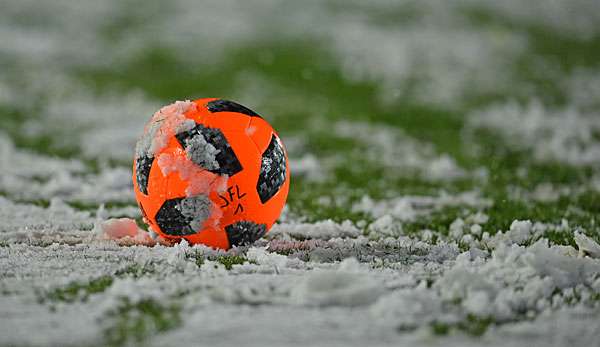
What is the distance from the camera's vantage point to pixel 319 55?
2275cm

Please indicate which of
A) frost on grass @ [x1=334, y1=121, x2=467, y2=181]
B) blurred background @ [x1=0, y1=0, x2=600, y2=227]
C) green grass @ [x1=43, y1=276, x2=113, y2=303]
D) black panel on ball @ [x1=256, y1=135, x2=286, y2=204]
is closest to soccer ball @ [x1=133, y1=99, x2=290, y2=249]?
black panel on ball @ [x1=256, y1=135, x2=286, y2=204]

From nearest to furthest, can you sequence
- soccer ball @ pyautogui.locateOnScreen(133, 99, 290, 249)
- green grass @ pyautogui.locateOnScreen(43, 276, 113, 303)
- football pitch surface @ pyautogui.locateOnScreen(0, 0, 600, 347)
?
football pitch surface @ pyautogui.locateOnScreen(0, 0, 600, 347) → green grass @ pyautogui.locateOnScreen(43, 276, 113, 303) → soccer ball @ pyautogui.locateOnScreen(133, 99, 290, 249)

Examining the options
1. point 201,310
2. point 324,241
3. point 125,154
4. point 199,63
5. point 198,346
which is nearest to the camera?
point 198,346

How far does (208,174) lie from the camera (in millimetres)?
4781

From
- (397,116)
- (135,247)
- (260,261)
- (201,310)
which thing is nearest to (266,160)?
(260,261)

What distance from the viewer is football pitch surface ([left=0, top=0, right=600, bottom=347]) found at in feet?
11.4

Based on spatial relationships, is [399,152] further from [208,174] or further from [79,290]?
[79,290]

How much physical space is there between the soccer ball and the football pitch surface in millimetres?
227

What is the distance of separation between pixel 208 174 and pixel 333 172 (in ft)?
18.7

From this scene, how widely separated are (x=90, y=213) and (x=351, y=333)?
4.36 m

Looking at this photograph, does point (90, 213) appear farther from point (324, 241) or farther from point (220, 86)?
point (220, 86)

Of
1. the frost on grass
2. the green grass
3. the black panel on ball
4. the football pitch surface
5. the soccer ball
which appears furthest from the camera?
the frost on grass

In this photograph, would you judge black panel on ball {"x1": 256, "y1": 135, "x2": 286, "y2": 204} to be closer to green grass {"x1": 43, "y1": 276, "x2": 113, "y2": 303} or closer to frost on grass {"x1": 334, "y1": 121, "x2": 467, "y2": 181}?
green grass {"x1": 43, "y1": 276, "x2": 113, "y2": 303}

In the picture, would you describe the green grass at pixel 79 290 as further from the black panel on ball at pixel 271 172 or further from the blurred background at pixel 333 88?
the blurred background at pixel 333 88
